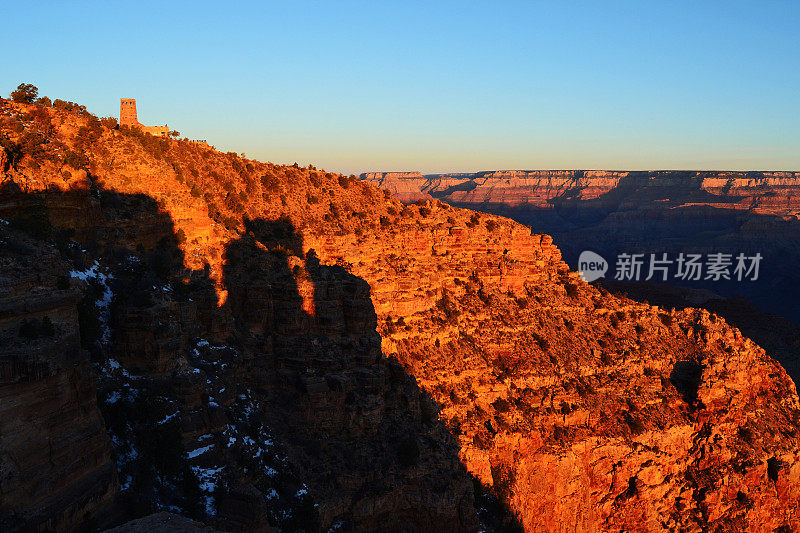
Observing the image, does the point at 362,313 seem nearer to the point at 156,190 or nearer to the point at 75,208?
the point at 156,190

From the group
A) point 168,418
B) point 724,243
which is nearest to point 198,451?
point 168,418

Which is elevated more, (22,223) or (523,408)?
(22,223)

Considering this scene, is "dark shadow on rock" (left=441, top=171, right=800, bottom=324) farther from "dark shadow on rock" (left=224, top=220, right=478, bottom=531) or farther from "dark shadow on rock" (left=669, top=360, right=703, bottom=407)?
"dark shadow on rock" (left=224, top=220, right=478, bottom=531)

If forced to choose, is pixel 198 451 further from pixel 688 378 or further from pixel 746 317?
pixel 746 317

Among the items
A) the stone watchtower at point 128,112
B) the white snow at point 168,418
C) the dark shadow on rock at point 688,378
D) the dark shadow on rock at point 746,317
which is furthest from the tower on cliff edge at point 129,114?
the dark shadow on rock at point 746,317

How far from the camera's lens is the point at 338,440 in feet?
82.1

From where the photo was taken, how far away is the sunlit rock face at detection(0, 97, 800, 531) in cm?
1823

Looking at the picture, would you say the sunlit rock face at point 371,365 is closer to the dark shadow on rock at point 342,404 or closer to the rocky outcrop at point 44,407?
the dark shadow on rock at point 342,404

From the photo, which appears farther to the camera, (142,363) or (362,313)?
(362,313)

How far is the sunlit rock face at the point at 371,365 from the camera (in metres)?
18.2

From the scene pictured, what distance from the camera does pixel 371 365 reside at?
89.2 ft

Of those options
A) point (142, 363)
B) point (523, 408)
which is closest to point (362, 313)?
point (142, 363)

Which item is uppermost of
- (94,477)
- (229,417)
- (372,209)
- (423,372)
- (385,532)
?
(372,209)

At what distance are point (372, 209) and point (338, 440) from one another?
25459mm
